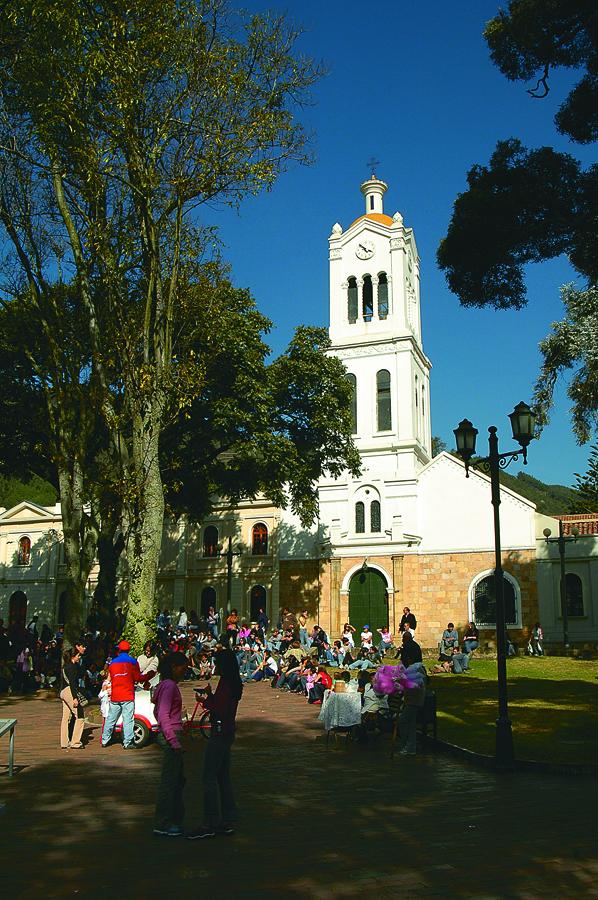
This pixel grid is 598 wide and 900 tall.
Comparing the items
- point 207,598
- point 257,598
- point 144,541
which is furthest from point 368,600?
point 144,541

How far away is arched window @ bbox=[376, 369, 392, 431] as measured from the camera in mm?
38250

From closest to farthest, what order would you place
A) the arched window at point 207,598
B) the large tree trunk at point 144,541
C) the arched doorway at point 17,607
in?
the large tree trunk at point 144,541 → the arched window at point 207,598 → the arched doorway at point 17,607

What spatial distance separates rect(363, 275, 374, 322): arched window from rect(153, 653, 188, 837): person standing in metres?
33.6

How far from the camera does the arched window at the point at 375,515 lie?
3694 centimetres

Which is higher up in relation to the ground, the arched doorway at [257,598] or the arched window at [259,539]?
the arched window at [259,539]

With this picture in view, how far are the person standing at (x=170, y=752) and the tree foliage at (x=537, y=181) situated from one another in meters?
8.82

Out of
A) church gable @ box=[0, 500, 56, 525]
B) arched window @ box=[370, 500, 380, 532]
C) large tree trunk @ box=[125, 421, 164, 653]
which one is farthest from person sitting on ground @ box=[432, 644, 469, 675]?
church gable @ box=[0, 500, 56, 525]

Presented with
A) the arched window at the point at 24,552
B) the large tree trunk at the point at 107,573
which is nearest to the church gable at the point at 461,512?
the large tree trunk at the point at 107,573

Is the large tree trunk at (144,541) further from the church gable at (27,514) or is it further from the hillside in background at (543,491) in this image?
the hillside in background at (543,491)

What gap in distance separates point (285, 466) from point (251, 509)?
1443cm

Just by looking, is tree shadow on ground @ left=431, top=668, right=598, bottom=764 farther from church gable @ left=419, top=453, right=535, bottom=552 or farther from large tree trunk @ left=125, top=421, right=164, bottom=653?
church gable @ left=419, top=453, right=535, bottom=552

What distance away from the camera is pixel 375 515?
37.1 metres

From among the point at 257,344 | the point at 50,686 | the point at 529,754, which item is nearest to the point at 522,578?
the point at 257,344

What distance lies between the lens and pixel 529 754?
444 inches
